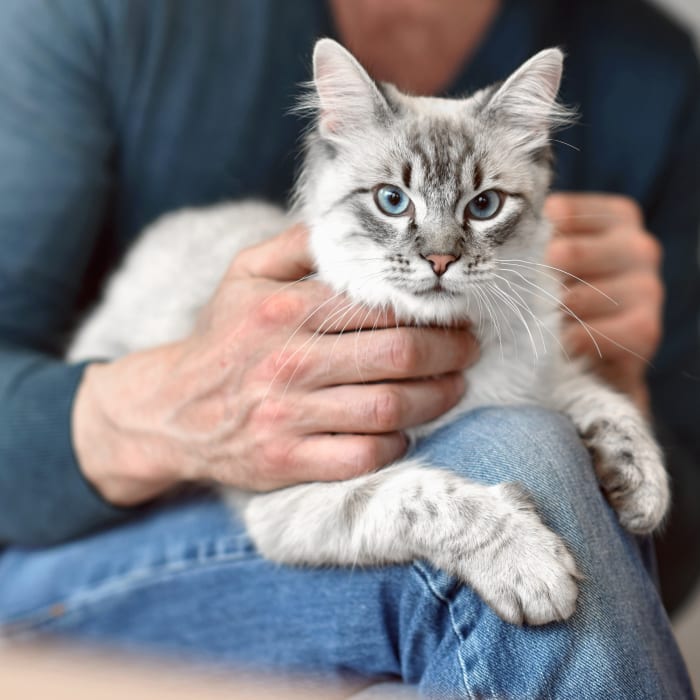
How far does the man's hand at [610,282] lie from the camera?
4.94 feet

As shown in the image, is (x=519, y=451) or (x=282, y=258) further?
(x=282, y=258)

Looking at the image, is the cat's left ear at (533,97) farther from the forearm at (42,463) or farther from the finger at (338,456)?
the forearm at (42,463)

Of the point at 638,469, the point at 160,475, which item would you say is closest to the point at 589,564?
the point at 638,469

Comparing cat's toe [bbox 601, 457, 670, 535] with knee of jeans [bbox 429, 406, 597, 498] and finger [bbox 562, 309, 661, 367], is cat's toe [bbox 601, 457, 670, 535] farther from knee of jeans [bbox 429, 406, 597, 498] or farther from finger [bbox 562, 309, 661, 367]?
finger [bbox 562, 309, 661, 367]

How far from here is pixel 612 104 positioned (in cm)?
191

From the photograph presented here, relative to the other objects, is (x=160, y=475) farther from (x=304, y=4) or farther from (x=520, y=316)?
(x=304, y=4)

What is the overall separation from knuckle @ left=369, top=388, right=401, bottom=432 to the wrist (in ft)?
1.24

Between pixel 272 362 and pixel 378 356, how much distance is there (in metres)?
0.16

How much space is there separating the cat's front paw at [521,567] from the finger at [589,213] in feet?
2.35

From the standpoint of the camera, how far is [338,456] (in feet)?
3.73

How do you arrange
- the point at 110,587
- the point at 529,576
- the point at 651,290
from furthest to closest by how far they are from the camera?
1. the point at 651,290
2. the point at 110,587
3. the point at 529,576

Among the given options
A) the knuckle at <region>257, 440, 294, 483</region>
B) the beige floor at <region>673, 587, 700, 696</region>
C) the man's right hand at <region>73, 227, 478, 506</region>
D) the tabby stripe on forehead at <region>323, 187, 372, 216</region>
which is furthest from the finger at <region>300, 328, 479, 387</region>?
the beige floor at <region>673, 587, 700, 696</region>

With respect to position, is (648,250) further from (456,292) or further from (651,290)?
(456,292)

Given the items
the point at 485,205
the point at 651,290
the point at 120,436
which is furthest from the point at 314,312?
the point at 651,290
